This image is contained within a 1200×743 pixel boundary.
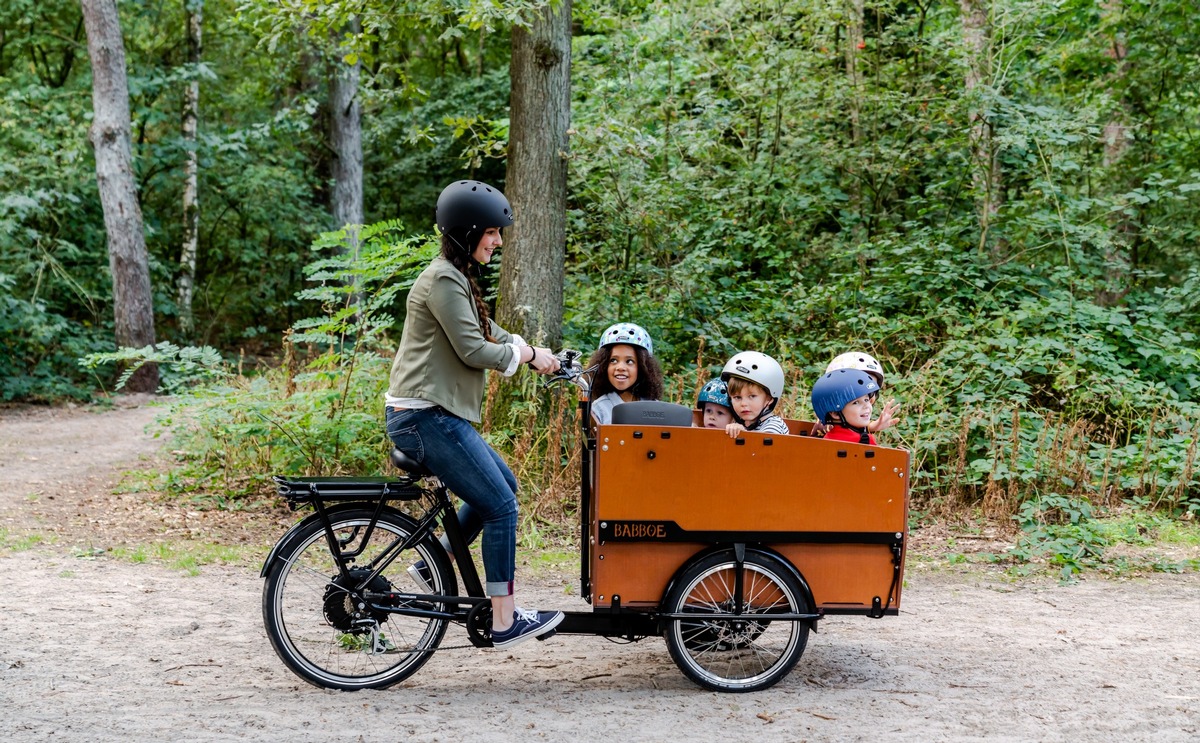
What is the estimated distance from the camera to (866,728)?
4012 millimetres

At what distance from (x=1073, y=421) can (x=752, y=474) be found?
5.90 m

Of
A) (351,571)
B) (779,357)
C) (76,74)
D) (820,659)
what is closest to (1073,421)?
(779,357)

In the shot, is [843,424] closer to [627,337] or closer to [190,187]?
[627,337]

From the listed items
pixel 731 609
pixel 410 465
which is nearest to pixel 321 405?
pixel 410 465

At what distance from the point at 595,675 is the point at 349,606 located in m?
1.12

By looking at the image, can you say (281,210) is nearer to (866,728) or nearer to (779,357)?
(779,357)

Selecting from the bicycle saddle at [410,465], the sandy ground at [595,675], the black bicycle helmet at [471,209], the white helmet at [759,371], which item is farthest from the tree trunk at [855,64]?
the bicycle saddle at [410,465]

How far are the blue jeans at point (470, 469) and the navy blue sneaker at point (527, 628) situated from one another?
0.14 m

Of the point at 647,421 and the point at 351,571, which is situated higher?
the point at 647,421

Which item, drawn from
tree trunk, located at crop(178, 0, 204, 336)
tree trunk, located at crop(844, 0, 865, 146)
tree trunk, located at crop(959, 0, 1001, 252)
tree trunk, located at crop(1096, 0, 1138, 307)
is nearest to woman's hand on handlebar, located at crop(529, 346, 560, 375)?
tree trunk, located at crop(959, 0, 1001, 252)

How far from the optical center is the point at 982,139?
1119 centimetres

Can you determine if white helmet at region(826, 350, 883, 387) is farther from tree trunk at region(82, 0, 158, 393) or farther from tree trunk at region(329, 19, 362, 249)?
tree trunk at region(329, 19, 362, 249)

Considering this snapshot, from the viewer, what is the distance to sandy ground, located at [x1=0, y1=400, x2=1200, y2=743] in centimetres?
397

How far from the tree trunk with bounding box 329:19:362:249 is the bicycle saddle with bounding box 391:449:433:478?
14.7 metres
